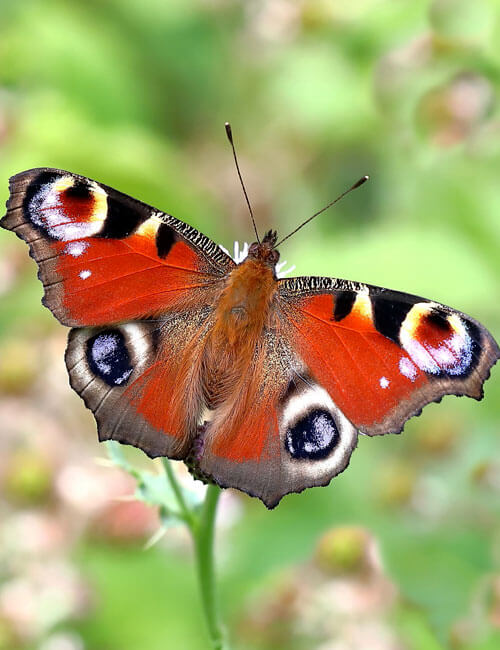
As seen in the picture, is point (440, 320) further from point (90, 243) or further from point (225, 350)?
point (90, 243)

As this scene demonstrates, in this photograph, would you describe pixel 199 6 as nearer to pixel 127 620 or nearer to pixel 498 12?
pixel 498 12

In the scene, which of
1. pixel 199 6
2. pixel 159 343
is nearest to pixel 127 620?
pixel 159 343

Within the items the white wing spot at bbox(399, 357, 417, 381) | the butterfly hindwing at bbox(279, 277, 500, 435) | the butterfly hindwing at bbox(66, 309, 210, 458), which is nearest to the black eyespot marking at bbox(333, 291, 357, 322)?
the butterfly hindwing at bbox(279, 277, 500, 435)

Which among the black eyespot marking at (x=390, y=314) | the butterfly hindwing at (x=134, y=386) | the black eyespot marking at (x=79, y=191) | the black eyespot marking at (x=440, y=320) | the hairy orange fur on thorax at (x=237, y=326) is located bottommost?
the butterfly hindwing at (x=134, y=386)

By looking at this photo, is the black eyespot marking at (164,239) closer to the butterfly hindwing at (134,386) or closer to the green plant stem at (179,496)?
the butterfly hindwing at (134,386)

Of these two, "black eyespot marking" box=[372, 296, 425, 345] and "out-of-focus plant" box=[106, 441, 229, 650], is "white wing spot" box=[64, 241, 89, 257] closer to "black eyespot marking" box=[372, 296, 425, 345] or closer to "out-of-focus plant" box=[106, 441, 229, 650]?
"out-of-focus plant" box=[106, 441, 229, 650]

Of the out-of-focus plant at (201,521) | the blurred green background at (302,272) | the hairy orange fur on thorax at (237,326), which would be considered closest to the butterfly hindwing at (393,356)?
the hairy orange fur on thorax at (237,326)

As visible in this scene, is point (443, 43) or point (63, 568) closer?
point (63, 568)
